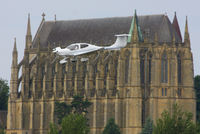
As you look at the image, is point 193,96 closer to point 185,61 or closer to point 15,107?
point 185,61

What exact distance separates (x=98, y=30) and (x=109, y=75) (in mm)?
11454

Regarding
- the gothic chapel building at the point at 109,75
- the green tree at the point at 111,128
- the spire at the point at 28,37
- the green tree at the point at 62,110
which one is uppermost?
the spire at the point at 28,37

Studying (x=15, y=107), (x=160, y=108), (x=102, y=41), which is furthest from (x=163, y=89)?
(x=15, y=107)

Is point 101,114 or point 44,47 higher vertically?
point 44,47

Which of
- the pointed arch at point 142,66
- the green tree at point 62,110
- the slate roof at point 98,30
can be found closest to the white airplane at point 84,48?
the pointed arch at point 142,66

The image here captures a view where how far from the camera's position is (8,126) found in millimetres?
183375

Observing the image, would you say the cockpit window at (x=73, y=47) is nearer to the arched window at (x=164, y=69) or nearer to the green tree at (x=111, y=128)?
the arched window at (x=164, y=69)

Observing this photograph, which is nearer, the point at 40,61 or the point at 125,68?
the point at 125,68

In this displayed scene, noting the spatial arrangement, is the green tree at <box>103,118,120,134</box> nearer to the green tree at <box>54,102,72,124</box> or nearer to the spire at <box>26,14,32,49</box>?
the green tree at <box>54,102,72,124</box>

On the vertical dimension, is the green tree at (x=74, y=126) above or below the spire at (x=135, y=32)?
below

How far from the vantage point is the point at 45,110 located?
594 feet

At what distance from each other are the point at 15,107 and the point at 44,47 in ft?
36.0

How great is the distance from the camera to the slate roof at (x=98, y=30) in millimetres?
175625

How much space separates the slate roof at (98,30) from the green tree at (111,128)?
15.3m
